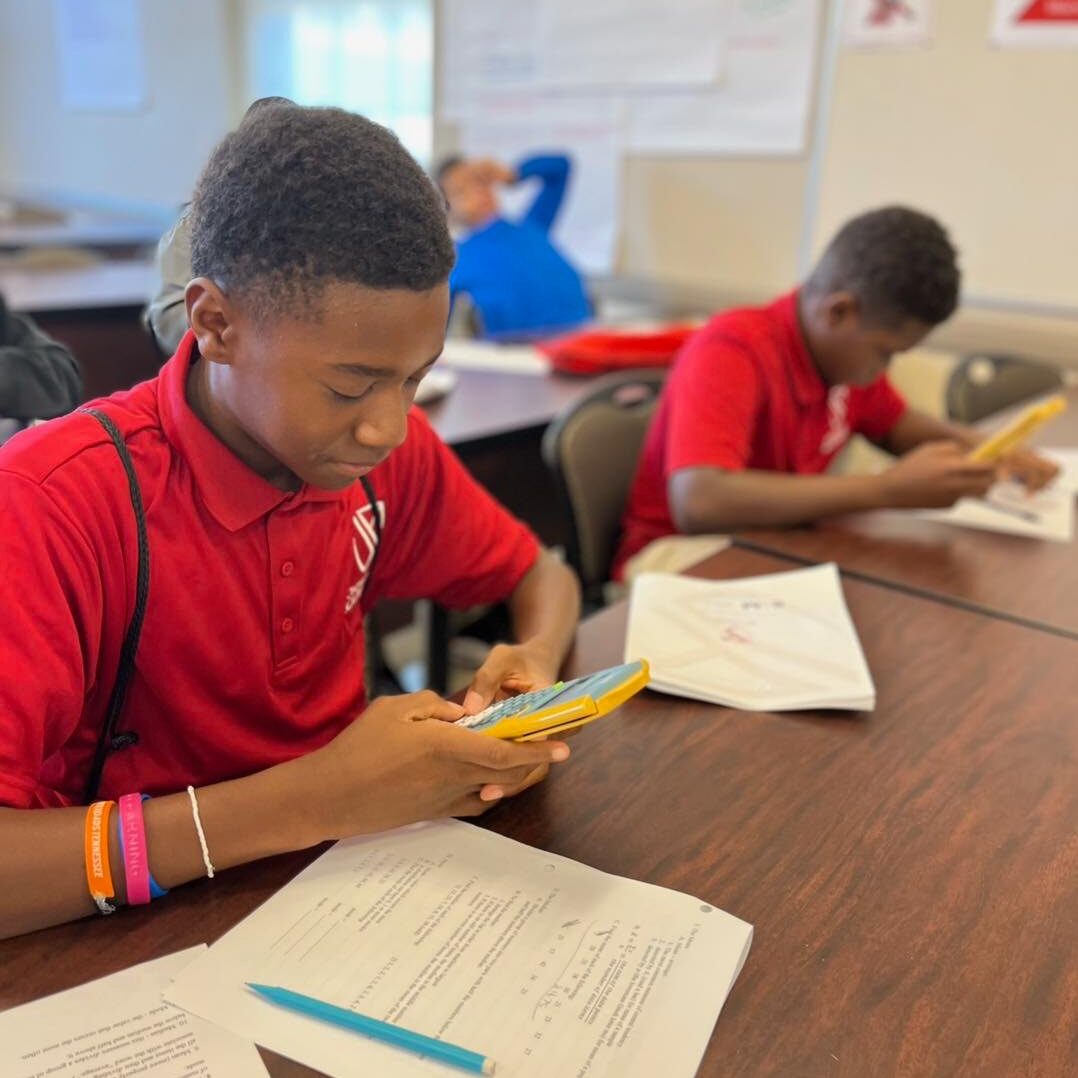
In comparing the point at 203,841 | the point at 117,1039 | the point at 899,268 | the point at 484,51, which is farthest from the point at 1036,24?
the point at 117,1039

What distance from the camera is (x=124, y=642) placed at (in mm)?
776

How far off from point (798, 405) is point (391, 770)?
3.72ft

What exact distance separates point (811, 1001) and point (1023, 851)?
0.26 metres

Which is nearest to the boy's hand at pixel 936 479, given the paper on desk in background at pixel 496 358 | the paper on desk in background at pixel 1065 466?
the paper on desk in background at pixel 1065 466

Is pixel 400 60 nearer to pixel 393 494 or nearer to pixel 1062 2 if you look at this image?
pixel 1062 2

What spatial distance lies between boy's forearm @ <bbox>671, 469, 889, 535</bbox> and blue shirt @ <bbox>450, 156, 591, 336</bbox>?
1.39m

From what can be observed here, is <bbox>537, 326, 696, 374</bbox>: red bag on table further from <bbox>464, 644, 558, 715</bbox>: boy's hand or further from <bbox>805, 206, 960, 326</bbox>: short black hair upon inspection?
<bbox>464, 644, 558, 715</bbox>: boy's hand

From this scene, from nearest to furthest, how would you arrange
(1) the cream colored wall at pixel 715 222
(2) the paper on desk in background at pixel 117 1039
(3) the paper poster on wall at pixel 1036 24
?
1. (2) the paper on desk in background at pixel 117 1039
2. (3) the paper poster on wall at pixel 1036 24
3. (1) the cream colored wall at pixel 715 222

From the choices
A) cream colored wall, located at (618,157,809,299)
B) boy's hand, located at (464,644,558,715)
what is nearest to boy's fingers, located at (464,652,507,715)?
boy's hand, located at (464,644,558,715)

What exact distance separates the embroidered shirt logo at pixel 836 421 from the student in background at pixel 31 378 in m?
1.18

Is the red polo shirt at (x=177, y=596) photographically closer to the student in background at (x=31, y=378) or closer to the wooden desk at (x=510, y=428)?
Result: the student in background at (x=31, y=378)

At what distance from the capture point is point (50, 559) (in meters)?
0.67

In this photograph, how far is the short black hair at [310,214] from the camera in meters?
0.67

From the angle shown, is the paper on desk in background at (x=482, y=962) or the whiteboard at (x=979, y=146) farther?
the whiteboard at (x=979, y=146)
